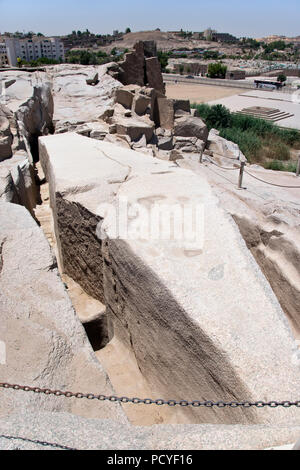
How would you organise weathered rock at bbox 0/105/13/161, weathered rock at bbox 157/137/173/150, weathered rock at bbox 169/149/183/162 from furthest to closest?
1. weathered rock at bbox 157/137/173/150
2. weathered rock at bbox 169/149/183/162
3. weathered rock at bbox 0/105/13/161

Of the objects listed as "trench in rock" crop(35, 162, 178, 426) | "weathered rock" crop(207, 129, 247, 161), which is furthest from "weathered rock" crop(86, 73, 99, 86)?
"trench in rock" crop(35, 162, 178, 426)

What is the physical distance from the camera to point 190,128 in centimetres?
1123

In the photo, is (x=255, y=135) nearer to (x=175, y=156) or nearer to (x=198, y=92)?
(x=175, y=156)

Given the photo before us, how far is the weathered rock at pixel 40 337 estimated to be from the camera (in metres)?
2.08

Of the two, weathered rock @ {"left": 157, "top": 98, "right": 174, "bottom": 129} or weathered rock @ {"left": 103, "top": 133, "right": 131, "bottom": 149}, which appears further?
weathered rock @ {"left": 157, "top": 98, "right": 174, "bottom": 129}

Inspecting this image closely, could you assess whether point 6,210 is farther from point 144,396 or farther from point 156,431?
point 156,431

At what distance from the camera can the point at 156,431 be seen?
1611 millimetres

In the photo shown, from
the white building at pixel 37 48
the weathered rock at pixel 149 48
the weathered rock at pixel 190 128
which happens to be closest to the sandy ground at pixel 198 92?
the weathered rock at pixel 149 48

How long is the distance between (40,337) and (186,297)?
944 millimetres

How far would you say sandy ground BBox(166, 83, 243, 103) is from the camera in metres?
27.1

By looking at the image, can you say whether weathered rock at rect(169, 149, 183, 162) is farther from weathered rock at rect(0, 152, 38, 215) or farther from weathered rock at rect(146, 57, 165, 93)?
weathered rock at rect(146, 57, 165, 93)

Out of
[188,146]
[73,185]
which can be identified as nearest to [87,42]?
[188,146]

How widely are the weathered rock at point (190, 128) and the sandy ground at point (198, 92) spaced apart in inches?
615

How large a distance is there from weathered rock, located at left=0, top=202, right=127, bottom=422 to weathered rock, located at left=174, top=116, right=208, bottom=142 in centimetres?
903
